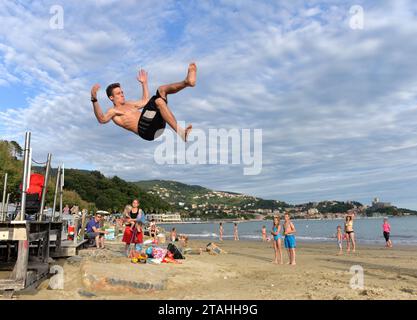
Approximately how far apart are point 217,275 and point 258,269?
243cm

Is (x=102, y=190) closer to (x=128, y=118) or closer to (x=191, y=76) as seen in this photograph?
(x=128, y=118)

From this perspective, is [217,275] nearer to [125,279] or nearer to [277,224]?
[125,279]

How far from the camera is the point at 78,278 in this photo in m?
7.47

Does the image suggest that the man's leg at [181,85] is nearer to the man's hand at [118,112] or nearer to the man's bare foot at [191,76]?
the man's bare foot at [191,76]

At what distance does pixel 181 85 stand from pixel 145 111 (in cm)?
59

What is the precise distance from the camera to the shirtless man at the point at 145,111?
4.51 metres

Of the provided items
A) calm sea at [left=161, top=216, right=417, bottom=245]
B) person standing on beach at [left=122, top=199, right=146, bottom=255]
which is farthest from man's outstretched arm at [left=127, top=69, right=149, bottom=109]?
calm sea at [left=161, top=216, right=417, bottom=245]

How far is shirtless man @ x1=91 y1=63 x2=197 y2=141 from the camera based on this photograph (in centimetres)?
451

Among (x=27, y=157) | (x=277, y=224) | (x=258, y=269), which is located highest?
(x=27, y=157)

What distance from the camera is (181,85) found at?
446 centimetres

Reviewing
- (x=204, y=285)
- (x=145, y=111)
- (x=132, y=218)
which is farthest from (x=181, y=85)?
(x=132, y=218)

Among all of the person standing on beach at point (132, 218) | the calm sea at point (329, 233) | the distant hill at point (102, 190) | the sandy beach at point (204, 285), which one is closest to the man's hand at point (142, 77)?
the sandy beach at point (204, 285)
